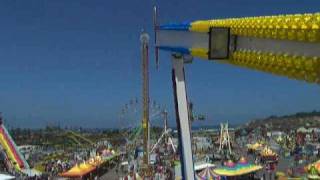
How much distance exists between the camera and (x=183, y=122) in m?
13.9

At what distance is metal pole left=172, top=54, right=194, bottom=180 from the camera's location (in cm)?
1382

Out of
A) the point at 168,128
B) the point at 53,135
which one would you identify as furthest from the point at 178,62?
the point at 53,135

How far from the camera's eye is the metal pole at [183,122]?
13.8 metres

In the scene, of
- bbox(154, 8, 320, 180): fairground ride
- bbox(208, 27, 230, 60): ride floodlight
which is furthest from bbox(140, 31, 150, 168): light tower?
bbox(208, 27, 230, 60): ride floodlight

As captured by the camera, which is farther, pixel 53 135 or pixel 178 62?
pixel 53 135

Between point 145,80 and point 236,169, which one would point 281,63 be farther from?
point 236,169

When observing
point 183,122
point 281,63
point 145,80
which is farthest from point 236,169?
point 281,63

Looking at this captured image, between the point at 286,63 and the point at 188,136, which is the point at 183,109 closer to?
the point at 188,136

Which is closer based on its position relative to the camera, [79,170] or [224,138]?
[79,170]

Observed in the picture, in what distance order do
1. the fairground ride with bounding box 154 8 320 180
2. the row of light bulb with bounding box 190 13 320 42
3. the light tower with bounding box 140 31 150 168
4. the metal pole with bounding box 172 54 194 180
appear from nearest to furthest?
the row of light bulb with bounding box 190 13 320 42
the fairground ride with bounding box 154 8 320 180
the metal pole with bounding box 172 54 194 180
the light tower with bounding box 140 31 150 168

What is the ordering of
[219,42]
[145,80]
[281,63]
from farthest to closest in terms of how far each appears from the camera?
[145,80], [219,42], [281,63]

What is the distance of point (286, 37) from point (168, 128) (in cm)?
6602

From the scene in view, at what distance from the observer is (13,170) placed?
51406mm

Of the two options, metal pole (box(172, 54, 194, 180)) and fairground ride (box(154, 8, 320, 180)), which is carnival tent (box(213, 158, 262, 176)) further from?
fairground ride (box(154, 8, 320, 180))
